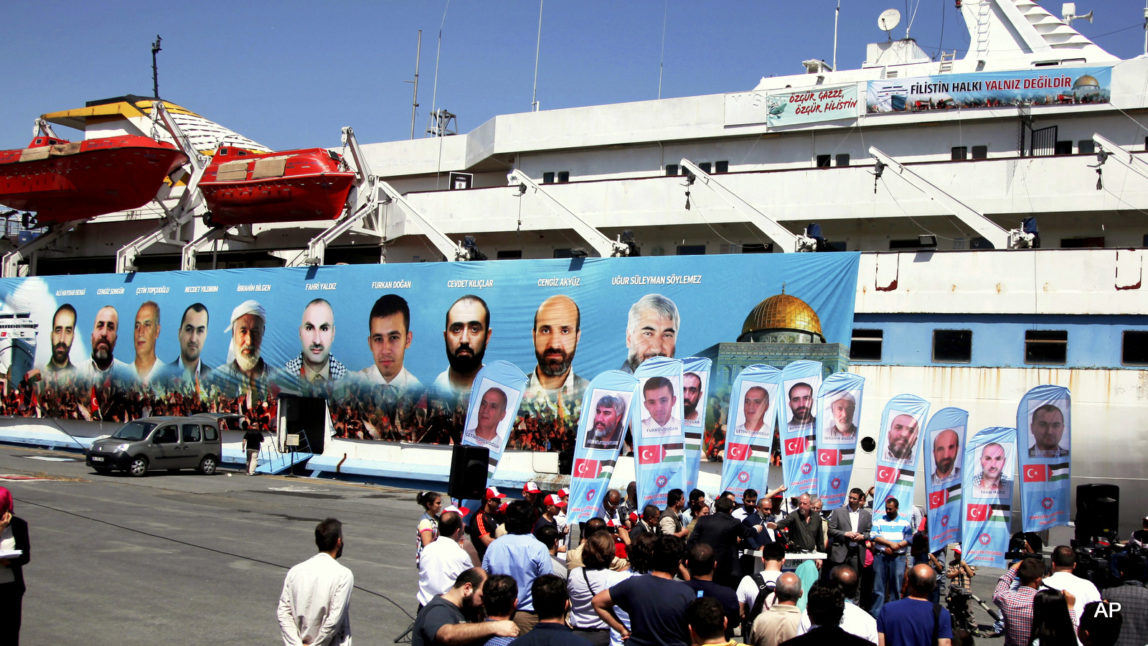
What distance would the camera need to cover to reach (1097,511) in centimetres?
1354

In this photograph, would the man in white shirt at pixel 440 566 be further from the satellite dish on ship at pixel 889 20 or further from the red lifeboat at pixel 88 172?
Result: the red lifeboat at pixel 88 172

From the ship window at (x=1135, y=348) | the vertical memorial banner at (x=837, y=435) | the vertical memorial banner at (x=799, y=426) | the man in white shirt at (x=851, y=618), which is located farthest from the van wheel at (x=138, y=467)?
the ship window at (x=1135, y=348)

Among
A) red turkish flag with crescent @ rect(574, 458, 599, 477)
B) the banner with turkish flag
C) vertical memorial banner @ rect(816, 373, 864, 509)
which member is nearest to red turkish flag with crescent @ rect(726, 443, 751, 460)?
vertical memorial banner @ rect(816, 373, 864, 509)

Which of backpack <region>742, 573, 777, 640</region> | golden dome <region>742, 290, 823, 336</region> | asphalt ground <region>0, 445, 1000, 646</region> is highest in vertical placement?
golden dome <region>742, 290, 823, 336</region>

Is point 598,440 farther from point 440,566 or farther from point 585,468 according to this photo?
point 440,566

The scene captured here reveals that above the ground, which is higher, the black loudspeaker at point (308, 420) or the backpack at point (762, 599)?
the black loudspeaker at point (308, 420)

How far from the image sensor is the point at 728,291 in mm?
21016

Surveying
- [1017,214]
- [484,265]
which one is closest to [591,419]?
[484,265]

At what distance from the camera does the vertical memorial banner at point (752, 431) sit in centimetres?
1432

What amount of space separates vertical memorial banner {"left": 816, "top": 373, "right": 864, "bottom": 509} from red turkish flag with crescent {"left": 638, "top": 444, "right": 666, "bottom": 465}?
97.4 inches

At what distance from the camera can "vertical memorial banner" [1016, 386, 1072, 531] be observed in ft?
42.3

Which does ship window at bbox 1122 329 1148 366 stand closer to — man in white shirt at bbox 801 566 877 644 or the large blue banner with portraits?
the large blue banner with portraits

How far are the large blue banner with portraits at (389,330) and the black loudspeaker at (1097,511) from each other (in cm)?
652

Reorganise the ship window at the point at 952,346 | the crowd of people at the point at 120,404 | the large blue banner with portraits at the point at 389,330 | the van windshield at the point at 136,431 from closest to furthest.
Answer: the ship window at the point at 952,346 → the large blue banner with portraits at the point at 389,330 → the van windshield at the point at 136,431 → the crowd of people at the point at 120,404
